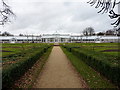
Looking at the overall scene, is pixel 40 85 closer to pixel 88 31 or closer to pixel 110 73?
pixel 110 73

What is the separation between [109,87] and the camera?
530 cm

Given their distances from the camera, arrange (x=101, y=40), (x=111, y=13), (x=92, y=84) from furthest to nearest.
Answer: (x=101, y=40), (x=111, y=13), (x=92, y=84)

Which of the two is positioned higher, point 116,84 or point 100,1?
point 100,1

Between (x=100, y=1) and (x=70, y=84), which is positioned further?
(x=100, y=1)

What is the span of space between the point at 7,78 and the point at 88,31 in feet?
350

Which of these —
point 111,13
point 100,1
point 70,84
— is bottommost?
point 70,84

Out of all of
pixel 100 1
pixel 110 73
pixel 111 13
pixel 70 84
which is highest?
pixel 100 1

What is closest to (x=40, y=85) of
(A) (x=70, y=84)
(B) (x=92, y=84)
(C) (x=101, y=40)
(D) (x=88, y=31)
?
(A) (x=70, y=84)

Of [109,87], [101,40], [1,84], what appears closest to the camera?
[1,84]

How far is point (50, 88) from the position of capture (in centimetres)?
538

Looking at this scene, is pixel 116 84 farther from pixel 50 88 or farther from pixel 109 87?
pixel 50 88

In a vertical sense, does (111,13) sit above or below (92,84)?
above

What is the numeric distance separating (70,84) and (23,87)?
6.86ft

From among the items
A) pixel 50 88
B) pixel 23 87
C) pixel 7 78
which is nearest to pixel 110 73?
pixel 50 88
